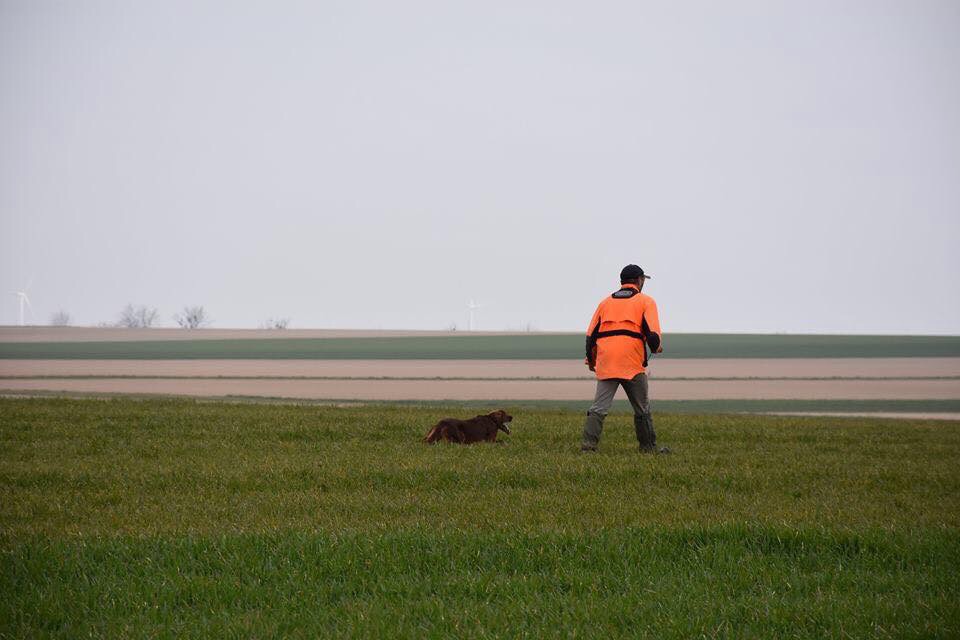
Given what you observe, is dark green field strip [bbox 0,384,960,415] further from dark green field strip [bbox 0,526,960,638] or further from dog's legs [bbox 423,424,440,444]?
dark green field strip [bbox 0,526,960,638]

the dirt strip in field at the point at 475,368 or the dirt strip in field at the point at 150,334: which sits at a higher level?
the dirt strip in field at the point at 150,334

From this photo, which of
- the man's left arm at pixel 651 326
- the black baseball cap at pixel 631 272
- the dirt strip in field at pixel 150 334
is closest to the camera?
the man's left arm at pixel 651 326

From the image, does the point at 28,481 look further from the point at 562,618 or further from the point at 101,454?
the point at 562,618

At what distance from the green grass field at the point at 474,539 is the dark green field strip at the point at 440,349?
151 feet

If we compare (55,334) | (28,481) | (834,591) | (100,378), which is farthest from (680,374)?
(55,334)

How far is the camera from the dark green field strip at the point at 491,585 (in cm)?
694

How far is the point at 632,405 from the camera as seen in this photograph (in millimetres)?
15656

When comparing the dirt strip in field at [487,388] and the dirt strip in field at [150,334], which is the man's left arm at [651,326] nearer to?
the dirt strip in field at [487,388]

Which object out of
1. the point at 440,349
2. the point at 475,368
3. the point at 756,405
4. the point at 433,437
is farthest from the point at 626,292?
the point at 440,349

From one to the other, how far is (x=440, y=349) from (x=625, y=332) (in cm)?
5609

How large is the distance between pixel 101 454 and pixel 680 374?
33200 millimetres

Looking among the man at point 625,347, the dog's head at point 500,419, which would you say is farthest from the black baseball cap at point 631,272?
the dog's head at point 500,419

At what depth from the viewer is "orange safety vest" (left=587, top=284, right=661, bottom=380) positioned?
50.3 ft

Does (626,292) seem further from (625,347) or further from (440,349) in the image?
(440,349)
